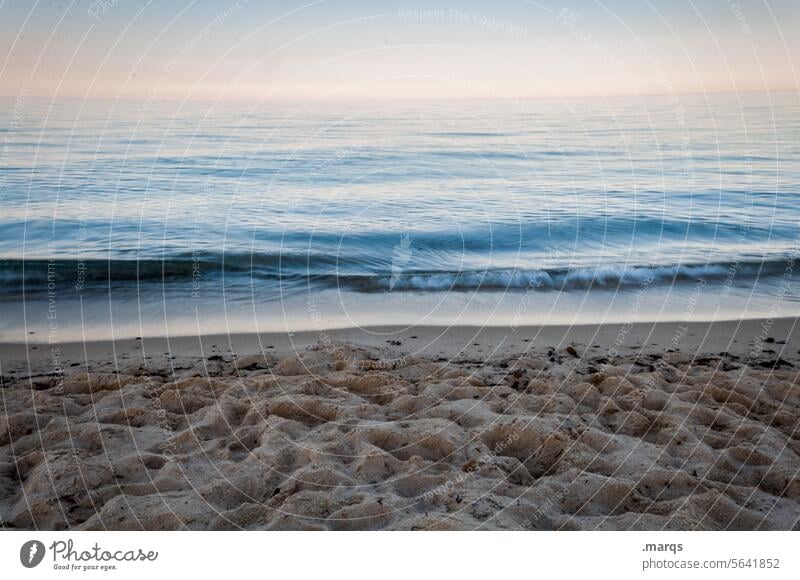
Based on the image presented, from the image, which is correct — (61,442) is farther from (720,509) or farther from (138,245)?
(138,245)

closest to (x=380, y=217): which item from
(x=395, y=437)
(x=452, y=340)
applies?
(x=452, y=340)

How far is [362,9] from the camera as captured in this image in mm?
20031

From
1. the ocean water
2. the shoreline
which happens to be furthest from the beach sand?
the ocean water

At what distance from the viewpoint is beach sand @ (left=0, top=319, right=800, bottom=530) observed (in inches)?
198

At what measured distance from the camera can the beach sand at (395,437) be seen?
5039mm

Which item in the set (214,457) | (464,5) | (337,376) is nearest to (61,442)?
(214,457)

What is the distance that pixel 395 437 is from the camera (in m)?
5.84
